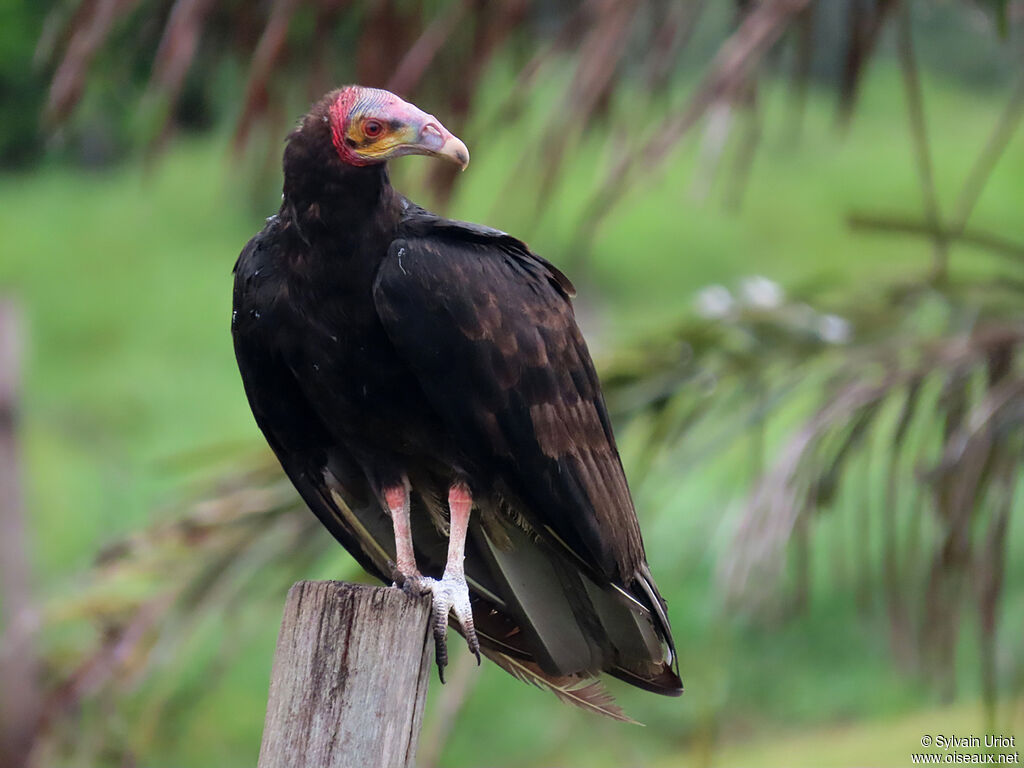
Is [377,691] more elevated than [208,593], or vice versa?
[377,691]

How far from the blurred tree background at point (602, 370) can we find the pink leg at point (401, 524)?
24.6 inches

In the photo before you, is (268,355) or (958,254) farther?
(958,254)

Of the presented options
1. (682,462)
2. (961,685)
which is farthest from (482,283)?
(961,685)

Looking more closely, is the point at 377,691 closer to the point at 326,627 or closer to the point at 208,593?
the point at 326,627

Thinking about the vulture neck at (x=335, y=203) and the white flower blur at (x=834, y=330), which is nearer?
the vulture neck at (x=335, y=203)

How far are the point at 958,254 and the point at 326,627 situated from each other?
5.69 metres

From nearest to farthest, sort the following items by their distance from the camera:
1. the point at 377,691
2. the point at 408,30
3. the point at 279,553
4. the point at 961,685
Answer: the point at 377,691
the point at 279,553
the point at 408,30
the point at 961,685

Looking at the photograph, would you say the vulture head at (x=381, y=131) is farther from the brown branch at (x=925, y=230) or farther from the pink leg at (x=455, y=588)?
the brown branch at (x=925, y=230)

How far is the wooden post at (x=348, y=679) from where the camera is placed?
51.3 inches

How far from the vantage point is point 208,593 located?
102 inches

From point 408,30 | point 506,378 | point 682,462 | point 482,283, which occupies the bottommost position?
point 682,462

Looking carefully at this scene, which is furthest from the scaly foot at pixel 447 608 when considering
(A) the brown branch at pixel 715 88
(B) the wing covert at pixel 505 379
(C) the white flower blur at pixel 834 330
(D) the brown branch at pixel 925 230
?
(C) the white flower blur at pixel 834 330

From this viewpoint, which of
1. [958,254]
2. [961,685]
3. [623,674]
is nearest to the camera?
[623,674]

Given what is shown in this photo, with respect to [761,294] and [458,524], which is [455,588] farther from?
[761,294]
